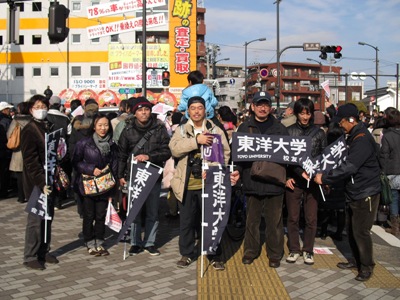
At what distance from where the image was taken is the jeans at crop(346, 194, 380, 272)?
5.39 m

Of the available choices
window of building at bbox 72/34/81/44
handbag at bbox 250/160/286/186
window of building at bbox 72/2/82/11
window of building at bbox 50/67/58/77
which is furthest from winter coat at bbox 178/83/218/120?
window of building at bbox 72/2/82/11

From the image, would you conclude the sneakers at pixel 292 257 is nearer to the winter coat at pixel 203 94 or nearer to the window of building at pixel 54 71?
the winter coat at pixel 203 94

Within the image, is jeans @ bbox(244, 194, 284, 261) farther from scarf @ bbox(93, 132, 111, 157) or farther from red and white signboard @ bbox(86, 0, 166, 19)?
red and white signboard @ bbox(86, 0, 166, 19)

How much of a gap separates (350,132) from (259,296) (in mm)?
2220

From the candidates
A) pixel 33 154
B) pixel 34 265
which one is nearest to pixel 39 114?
pixel 33 154

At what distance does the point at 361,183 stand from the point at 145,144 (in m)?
2.78

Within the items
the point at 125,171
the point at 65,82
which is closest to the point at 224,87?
the point at 65,82

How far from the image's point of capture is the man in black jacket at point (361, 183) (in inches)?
209

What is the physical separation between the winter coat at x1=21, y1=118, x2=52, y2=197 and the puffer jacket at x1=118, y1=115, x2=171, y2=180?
109 cm

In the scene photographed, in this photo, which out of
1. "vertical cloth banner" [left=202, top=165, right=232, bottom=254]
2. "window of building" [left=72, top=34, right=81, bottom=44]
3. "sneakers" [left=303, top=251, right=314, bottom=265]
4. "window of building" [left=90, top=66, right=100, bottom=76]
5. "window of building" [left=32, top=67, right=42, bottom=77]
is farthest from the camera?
→ "window of building" [left=32, top=67, right=42, bottom=77]

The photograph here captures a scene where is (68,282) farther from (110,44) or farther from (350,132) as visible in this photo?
(110,44)

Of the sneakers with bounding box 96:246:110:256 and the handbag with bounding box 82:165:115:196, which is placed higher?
the handbag with bounding box 82:165:115:196

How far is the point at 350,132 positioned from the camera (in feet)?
18.2

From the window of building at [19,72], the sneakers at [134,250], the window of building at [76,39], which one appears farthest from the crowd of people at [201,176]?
the window of building at [19,72]
